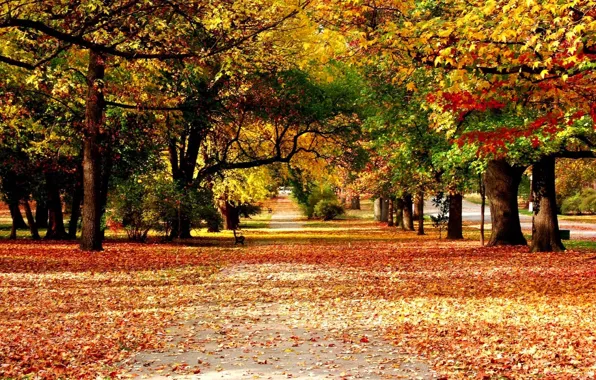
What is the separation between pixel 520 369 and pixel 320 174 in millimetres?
31140

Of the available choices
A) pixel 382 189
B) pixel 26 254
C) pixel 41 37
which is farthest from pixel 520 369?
pixel 382 189

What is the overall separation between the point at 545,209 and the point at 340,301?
13.5 meters

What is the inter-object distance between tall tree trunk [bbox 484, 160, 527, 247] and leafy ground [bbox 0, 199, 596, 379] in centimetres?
410

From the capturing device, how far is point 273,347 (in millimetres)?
10094

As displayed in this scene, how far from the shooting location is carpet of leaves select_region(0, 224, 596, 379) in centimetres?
946

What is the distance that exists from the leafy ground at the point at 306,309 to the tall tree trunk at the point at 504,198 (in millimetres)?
4102

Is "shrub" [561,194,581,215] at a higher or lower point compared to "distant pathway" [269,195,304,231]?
higher

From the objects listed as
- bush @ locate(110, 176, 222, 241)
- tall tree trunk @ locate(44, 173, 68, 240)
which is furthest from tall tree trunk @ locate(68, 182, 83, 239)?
bush @ locate(110, 176, 222, 241)

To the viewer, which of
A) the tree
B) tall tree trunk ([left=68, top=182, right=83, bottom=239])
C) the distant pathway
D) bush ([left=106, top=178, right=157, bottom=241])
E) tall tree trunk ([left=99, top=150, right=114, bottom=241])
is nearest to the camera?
the tree

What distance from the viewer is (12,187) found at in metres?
35.0

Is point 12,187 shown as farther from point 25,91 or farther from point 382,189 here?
point 382,189

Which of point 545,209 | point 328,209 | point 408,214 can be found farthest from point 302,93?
point 328,209

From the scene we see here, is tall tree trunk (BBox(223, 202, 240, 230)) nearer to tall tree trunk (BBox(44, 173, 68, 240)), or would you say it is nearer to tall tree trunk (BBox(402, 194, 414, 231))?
tall tree trunk (BBox(402, 194, 414, 231))

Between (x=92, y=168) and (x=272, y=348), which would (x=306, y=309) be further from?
(x=92, y=168)
